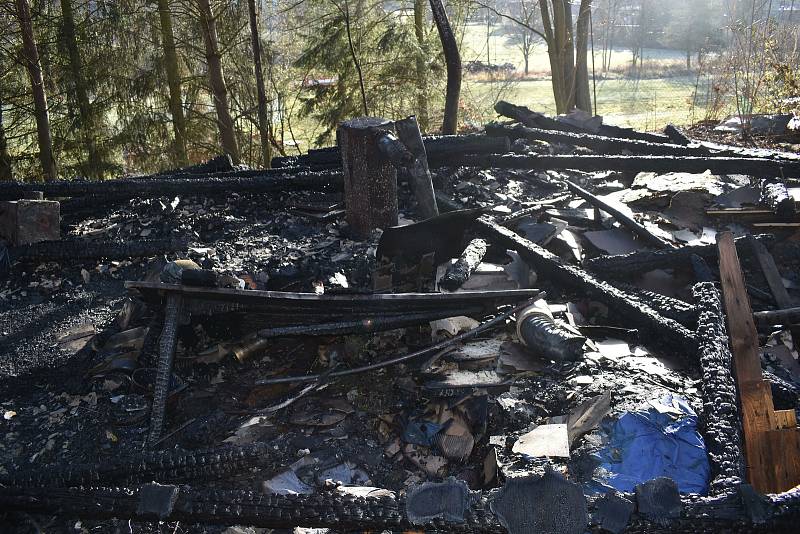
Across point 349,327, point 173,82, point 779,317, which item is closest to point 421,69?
point 173,82

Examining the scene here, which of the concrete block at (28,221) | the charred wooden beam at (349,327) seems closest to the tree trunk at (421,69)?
the concrete block at (28,221)

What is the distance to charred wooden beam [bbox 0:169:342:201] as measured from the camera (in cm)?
643

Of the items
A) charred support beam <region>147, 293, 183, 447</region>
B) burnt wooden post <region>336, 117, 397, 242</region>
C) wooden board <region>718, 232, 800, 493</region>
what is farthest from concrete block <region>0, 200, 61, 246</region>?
wooden board <region>718, 232, 800, 493</region>

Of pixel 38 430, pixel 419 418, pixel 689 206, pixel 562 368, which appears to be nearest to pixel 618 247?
pixel 689 206

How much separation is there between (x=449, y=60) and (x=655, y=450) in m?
7.19

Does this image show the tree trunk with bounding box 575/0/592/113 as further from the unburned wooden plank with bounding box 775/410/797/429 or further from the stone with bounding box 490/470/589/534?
the stone with bounding box 490/470/589/534

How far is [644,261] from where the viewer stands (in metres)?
4.97

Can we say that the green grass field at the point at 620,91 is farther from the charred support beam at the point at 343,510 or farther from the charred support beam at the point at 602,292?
the charred support beam at the point at 343,510

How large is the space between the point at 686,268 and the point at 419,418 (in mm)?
2870

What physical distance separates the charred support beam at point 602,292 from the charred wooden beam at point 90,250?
9.64 feet

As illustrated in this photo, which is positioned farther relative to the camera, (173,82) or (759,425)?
(173,82)

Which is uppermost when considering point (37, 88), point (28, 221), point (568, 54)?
point (568, 54)

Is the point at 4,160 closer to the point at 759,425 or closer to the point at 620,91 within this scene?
the point at 759,425

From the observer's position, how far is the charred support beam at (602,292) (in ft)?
12.9
